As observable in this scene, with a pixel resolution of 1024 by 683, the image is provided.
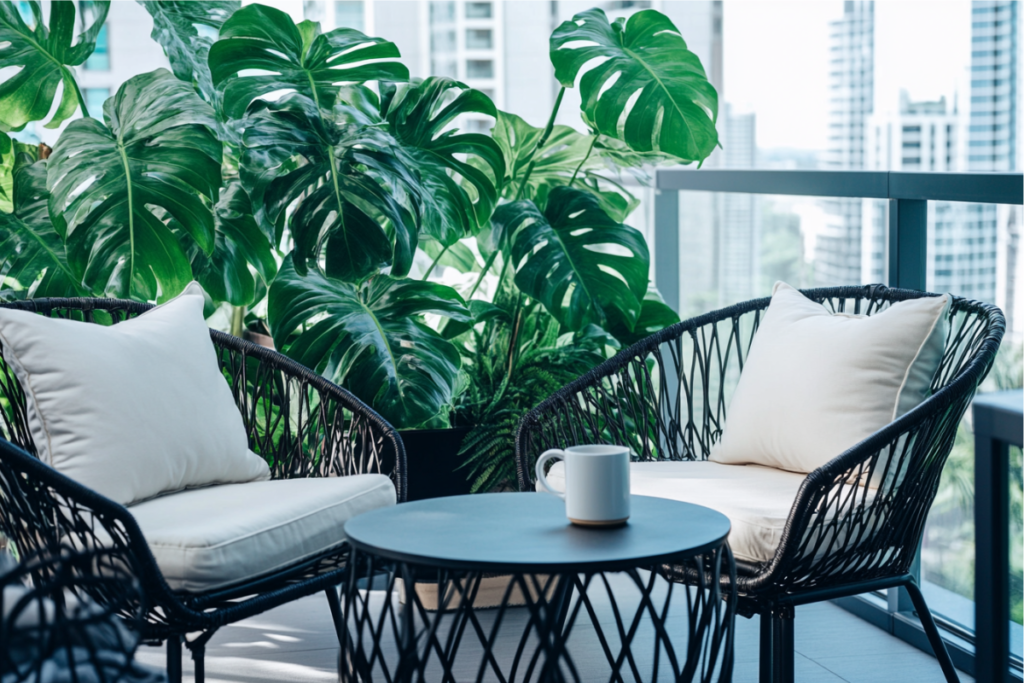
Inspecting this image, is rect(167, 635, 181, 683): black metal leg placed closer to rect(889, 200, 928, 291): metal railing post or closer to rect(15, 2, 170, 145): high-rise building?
rect(889, 200, 928, 291): metal railing post

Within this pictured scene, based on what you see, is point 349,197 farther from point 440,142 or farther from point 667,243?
point 667,243

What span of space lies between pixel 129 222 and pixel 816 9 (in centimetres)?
316

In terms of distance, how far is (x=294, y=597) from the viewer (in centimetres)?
175

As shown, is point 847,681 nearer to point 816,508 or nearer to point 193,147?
point 816,508

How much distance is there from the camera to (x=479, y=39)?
13.8 ft

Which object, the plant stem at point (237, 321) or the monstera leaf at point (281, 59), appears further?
the plant stem at point (237, 321)

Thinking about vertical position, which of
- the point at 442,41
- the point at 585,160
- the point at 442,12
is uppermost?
the point at 442,12

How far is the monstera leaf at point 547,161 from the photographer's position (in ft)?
9.28

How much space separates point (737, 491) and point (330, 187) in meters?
1.08

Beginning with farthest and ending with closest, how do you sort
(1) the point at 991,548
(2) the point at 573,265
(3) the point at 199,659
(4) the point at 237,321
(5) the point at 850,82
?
1. (5) the point at 850,82
2. (4) the point at 237,321
3. (2) the point at 573,265
4. (3) the point at 199,659
5. (1) the point at 991,548

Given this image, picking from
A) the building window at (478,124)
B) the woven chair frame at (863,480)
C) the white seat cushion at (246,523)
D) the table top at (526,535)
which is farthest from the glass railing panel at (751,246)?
the table top at (526,535)

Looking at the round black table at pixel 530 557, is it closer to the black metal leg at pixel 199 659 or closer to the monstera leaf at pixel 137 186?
the black metal leg at pixel 199 659

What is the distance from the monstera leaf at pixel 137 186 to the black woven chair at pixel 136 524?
0.28ft

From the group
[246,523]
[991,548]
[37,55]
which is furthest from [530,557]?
[37,55]
